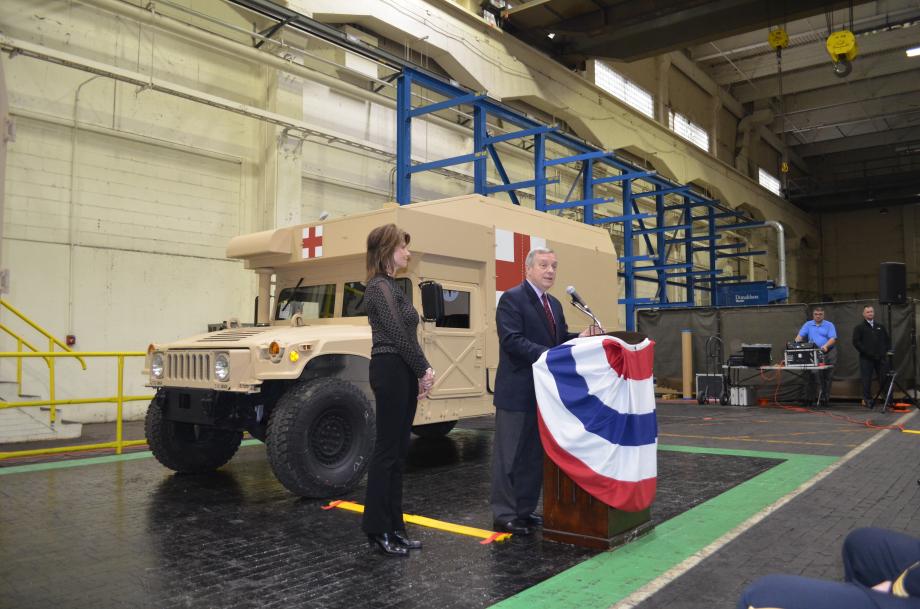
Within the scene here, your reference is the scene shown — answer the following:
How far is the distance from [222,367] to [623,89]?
17842 millimetres

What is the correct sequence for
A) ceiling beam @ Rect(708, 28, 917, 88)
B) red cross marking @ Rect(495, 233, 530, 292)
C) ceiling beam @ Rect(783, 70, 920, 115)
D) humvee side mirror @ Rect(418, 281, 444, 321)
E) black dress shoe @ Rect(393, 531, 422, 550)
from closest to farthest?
black dress shoe @ Rect(393, 531, 422, 550) < humvee side mirror @ Rect(418, 281, 444, 321) < red cross marking @ Rect(495, 233, 530, 292) < ceiling beam @ Rect(708, 28, 917, 88) < ceiling beam @ Rect(783, 70, 920, 115)

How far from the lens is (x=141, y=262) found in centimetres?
1045

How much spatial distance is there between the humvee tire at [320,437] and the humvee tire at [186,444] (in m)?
1.27

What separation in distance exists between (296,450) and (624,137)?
53.0 feet

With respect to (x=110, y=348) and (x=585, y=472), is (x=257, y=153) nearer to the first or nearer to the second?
(x=110, y=348)

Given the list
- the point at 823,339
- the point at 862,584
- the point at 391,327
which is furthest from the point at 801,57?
the point at 862,584

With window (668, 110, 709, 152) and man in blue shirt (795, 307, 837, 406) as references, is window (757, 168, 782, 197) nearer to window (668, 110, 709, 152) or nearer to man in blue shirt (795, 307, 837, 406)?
window (668, 110, 709, 152)

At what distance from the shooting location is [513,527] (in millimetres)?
4016

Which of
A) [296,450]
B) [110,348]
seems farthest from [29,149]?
[296,450]

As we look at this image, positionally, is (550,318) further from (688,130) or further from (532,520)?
(688,130)

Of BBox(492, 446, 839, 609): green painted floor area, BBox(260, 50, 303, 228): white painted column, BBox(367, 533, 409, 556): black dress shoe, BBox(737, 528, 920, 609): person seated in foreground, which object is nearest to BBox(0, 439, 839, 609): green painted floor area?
BBox(492, 446, 839, 609): green painted floor area

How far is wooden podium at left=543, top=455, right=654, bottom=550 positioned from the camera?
12.2 ft

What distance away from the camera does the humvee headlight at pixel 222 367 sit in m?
4.94

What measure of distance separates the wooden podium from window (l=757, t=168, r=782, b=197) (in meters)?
27.7
